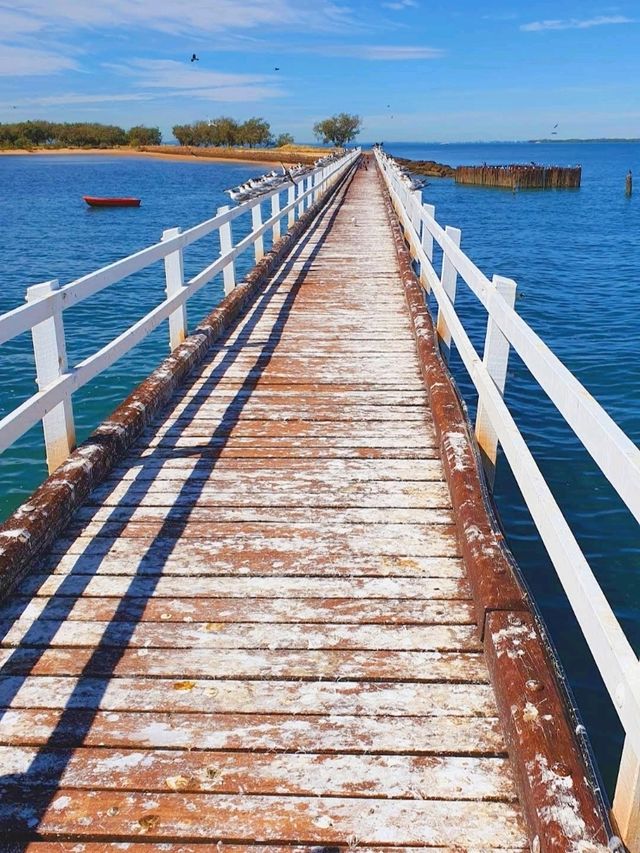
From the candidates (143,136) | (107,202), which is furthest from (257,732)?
(143,136)

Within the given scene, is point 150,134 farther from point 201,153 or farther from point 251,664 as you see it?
point 251,664

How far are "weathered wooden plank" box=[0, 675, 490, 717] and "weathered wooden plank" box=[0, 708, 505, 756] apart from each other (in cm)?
3

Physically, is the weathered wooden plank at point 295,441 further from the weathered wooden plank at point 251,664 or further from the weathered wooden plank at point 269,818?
the weathered wooden plank at point 269,818

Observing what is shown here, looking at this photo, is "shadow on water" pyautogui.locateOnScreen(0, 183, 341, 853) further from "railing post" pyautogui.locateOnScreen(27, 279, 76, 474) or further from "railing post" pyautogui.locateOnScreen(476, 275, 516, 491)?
"railing post" pyautogui.locateOnScreen(476, 275, 516, 491)

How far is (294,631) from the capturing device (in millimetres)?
3270

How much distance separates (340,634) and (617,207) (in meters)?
53.9

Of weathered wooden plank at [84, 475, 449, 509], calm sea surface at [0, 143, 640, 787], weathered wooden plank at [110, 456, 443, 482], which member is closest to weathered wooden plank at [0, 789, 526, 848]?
weathered wooden plank at [84, 475, 449, 509]

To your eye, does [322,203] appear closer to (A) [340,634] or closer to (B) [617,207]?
(A) [340,634]

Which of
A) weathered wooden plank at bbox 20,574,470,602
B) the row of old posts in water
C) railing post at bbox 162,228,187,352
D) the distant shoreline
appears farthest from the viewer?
the distant shoreline

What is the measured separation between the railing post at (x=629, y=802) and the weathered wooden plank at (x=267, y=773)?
41 cm

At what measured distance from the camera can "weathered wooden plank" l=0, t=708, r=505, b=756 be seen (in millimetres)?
2650

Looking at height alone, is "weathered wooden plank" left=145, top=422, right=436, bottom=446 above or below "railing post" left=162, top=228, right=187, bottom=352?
below

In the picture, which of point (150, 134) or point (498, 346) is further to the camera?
point (150, 134)

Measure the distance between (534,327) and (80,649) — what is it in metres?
14.7
